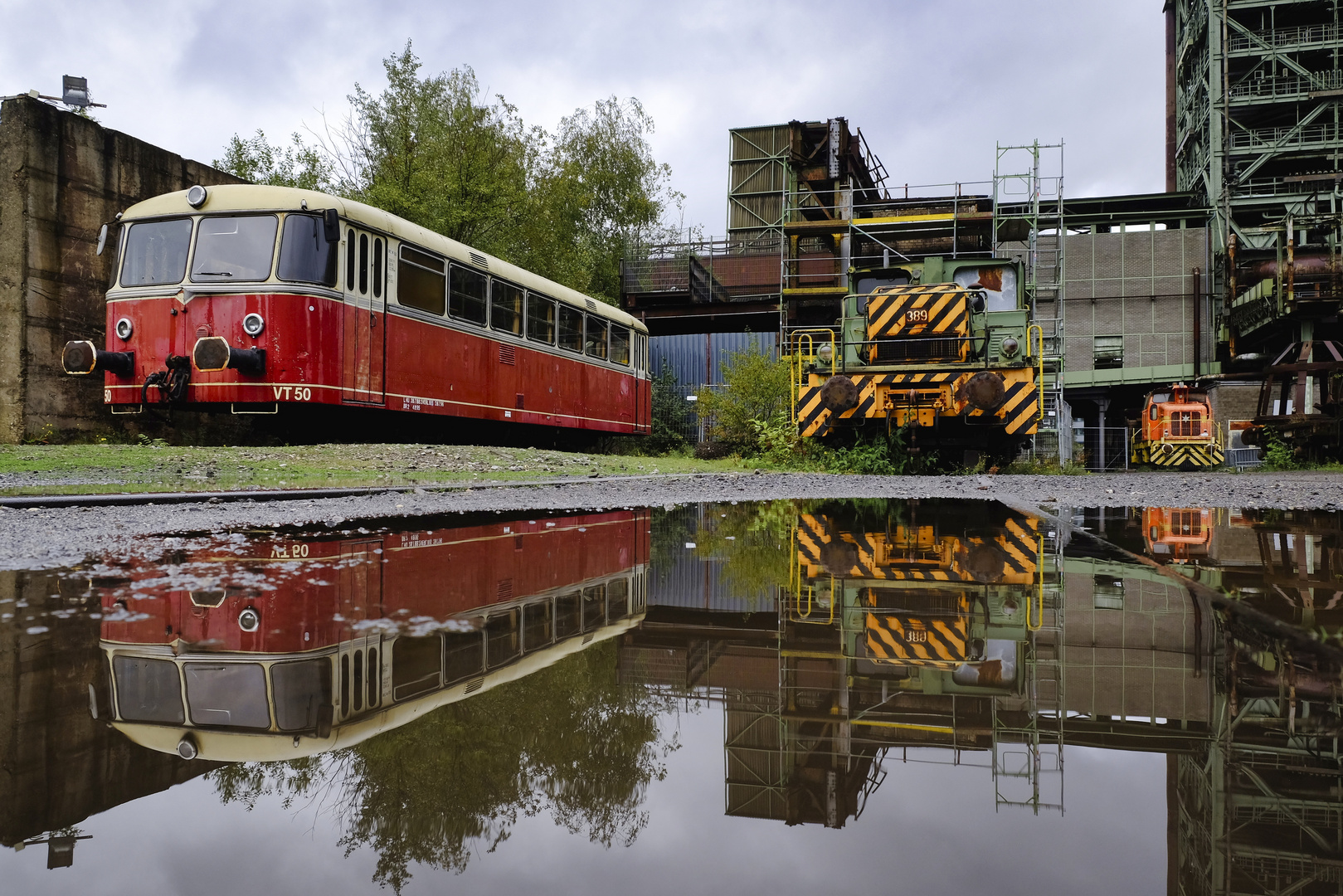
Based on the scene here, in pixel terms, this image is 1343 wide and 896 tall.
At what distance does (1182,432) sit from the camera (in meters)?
22.9

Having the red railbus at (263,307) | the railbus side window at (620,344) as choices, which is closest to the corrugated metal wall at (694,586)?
the red railbus at (263,307)

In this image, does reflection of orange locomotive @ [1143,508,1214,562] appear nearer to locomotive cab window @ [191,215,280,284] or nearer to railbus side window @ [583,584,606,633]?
railbus side window @ [583,584,606,633]

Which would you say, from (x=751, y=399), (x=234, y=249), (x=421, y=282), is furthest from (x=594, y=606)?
(x=751, y=399)

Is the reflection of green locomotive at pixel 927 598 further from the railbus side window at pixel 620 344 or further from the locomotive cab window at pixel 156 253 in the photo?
the railbus side window at pixel 620 344

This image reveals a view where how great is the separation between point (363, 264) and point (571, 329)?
6035 millimetres

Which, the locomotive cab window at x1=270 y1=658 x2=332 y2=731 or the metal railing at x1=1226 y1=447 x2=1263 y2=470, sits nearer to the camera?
the locomotive cab window at x1=270 y1=658 x2=332 y2=731

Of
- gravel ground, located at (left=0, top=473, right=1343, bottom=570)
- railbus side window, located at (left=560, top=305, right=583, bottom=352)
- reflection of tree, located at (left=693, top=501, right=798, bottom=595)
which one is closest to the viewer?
reflection of tree, located at (left=693, top=501, right=798, bottom=595)

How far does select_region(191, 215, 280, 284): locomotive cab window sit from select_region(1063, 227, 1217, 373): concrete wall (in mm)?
26681

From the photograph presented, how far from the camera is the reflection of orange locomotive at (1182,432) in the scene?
73.9ft

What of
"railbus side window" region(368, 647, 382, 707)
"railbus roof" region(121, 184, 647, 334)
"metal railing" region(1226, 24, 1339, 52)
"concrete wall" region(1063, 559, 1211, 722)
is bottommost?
"railbus side window" region(368, 647, 382, 707)

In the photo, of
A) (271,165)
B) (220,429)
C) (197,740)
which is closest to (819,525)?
(197,740)

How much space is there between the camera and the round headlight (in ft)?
4.62

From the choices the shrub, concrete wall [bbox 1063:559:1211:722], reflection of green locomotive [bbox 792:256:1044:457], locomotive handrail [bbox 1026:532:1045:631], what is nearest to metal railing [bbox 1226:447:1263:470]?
the shrub

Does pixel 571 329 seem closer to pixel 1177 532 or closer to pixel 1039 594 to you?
pixel 1177 532
